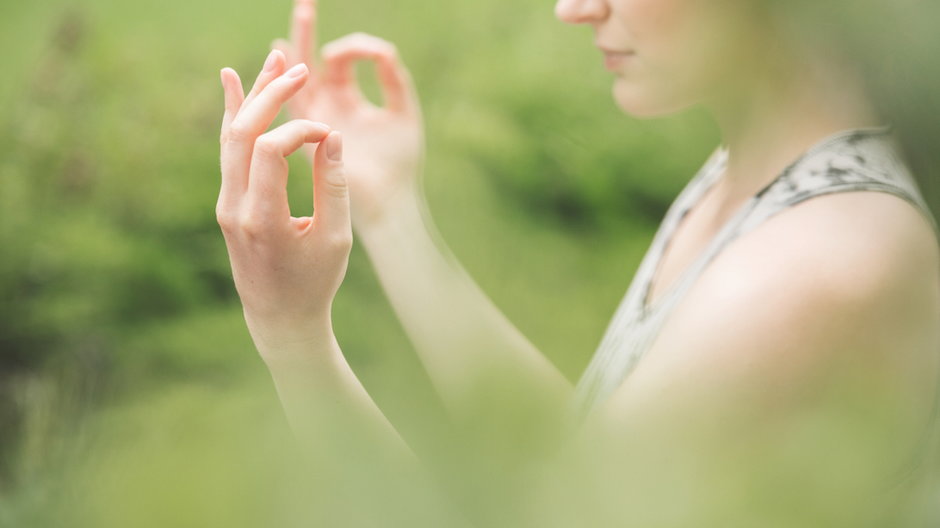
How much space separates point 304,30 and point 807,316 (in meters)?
0.63

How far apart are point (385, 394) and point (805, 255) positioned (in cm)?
52

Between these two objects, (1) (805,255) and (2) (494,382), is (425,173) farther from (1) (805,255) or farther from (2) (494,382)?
(2) (494,382)

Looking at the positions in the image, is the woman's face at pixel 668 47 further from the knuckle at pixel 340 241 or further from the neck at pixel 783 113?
the knuckle at pixel 340 241

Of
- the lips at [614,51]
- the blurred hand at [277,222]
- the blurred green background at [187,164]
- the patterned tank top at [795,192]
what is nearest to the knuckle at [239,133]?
the blurred hand at [277,222]

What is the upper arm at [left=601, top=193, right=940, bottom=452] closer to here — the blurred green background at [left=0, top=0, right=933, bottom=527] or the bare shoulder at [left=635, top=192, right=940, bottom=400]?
the bare shoulder at [left=635, top=192, right=940, bottom=400]

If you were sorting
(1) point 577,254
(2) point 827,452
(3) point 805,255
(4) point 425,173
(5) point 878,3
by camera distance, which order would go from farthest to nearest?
(4) point 425,173, (1) point 577,254, (3) point 805,255, (5) point 878,3, (2) point 827,452

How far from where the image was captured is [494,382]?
171 mm

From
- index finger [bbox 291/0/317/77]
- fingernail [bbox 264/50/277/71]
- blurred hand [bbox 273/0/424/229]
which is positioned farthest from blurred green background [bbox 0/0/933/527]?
fingernail [bbox 264/50/277/71]

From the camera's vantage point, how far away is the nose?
0.78 meters

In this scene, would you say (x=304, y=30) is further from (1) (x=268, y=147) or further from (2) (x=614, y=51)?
(1) (x=268, y=147)

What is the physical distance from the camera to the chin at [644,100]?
780mm

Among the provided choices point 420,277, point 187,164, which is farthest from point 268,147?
point 187,164

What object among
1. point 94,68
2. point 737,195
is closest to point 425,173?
point 94,68

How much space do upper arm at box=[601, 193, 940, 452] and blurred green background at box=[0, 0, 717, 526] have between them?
0.91 metres
